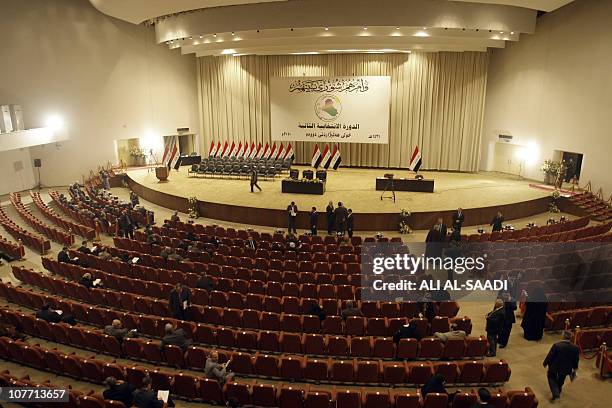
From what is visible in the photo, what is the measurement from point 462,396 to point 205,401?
12.2 ft

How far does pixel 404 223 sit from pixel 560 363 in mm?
9139

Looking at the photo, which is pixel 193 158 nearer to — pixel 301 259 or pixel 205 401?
pixel 301 259

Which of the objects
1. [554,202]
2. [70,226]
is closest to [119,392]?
[70,226]

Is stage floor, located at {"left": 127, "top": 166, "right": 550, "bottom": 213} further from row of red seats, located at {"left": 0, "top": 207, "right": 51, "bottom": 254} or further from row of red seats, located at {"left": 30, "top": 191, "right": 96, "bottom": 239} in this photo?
row of red seats, located at {"left": 0, "top": 207, "right": 51, "bottom": 254}

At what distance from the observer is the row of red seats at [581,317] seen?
861cm

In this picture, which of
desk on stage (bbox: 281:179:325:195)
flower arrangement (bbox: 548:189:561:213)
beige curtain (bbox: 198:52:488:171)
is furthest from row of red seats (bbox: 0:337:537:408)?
beige curtain (bbox: 198:52:488:171)

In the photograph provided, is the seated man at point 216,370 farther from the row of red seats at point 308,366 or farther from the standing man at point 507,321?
the standing man at point 507,321

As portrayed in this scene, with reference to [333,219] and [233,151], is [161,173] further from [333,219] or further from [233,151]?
[333,219]

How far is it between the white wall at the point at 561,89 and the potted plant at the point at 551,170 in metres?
0.54

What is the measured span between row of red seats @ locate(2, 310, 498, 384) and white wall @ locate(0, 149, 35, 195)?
16366mm

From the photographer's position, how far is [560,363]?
6.60 meters

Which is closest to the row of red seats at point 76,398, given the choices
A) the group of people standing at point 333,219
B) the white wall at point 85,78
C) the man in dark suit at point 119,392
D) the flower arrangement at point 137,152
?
the man in dark suit at point 119,392

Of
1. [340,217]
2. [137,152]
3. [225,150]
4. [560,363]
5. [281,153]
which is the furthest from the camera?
[137,152]

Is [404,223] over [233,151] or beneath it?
beneath
